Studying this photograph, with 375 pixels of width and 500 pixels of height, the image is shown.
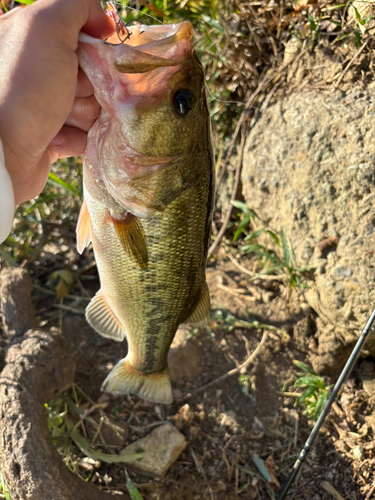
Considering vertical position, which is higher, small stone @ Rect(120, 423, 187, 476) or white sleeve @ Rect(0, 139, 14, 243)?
white sleeve @ Rect(0, 139, 14, 243)

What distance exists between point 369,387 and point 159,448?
1.50 meters

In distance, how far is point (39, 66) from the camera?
1388 mm

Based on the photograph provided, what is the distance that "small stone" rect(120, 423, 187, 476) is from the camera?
2611 mm

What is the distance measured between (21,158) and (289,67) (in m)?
2.41

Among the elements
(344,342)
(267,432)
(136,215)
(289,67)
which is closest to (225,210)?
(289,67)

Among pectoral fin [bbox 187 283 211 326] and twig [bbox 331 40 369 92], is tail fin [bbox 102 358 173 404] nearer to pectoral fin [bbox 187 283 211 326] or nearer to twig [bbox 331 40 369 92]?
pectoral fin [bbox 187 283 211 326]

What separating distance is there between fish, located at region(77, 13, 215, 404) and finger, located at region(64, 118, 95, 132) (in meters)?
0.18

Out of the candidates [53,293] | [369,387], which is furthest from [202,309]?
[53,293]

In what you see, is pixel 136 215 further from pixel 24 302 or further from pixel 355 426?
pixel 355 426

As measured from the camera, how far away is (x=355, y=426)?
272 cm

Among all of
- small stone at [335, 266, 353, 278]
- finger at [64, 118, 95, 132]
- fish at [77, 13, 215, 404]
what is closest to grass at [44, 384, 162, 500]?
fish at [77, 13, 215, 404]

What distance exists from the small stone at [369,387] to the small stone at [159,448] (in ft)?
4.28

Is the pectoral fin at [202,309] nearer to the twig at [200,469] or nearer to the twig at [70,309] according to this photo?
the twig at [200,469]

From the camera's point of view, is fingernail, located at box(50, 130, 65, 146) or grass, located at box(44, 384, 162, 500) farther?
grass, located at box(44, 384, 162, 500)
